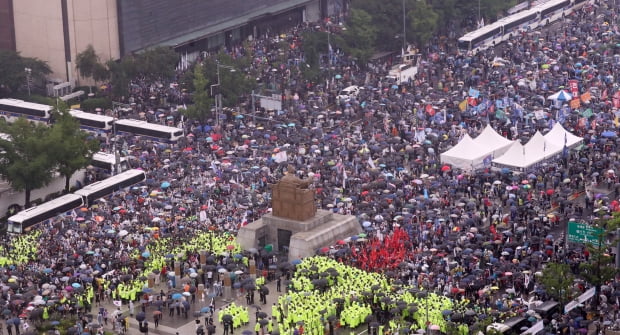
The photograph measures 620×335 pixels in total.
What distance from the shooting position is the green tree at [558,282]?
7175 centimetres

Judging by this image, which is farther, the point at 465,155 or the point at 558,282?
the point at 465,155

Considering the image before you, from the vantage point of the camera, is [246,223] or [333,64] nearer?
[246,223]

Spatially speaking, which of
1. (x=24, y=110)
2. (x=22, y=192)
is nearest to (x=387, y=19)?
(x=24, y=110)

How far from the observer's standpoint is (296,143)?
102562 mm

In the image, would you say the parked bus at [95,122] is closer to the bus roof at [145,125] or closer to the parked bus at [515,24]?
the bus roof at [145,125]

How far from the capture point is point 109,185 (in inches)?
3706

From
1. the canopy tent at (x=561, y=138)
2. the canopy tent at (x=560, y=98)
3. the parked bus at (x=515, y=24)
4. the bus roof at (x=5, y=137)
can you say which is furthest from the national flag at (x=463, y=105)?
the bus roof at (x=5, y=137)

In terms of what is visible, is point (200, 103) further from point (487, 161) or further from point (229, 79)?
point (487, 161)

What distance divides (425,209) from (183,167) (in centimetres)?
2044

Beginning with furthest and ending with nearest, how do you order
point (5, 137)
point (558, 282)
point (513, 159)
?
point (5, 137) < point (513, 159) < point (558, 282)

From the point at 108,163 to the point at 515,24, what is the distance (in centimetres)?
5501

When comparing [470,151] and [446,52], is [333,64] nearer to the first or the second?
[446,52]

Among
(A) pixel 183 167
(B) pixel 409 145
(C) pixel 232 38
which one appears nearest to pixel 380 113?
(B) pixel 409 145

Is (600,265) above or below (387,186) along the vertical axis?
above
